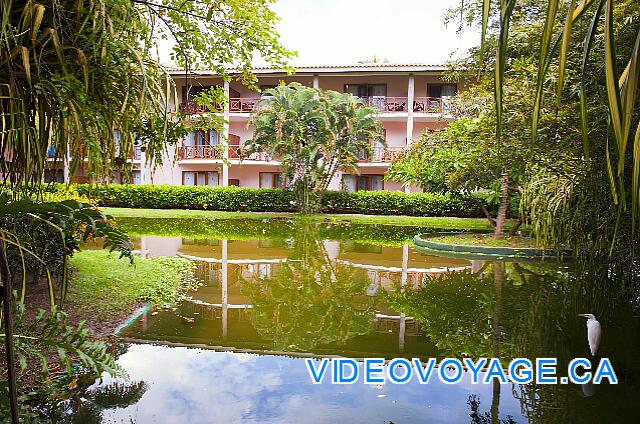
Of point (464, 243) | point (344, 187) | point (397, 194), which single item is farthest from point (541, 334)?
point (344, 187)

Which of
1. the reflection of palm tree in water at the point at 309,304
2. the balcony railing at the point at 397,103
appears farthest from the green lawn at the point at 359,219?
the reflection of palm tree in water at the point at 309,304

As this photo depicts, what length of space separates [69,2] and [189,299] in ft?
13.8

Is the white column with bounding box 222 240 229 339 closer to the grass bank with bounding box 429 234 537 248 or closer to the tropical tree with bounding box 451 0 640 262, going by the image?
the tropical tree with bounding box 451 0 640 262

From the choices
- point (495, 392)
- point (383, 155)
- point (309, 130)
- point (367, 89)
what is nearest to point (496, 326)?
point (495, 392)

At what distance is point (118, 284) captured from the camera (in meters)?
6.44

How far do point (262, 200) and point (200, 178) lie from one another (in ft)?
21.3

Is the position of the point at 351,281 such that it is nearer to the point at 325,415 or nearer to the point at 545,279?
the point at 545,279

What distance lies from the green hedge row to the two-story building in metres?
1.75

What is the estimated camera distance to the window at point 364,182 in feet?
87.0

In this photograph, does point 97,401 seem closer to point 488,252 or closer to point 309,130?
point 488,252

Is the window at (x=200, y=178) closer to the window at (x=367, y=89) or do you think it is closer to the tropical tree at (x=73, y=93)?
the window at (x=367, y=89)

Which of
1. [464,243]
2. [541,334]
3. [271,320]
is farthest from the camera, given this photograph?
[464,243]

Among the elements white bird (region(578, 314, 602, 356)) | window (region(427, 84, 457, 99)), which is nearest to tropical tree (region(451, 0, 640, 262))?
white bird (region(578, 314, 602, 356))

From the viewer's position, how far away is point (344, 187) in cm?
2400
